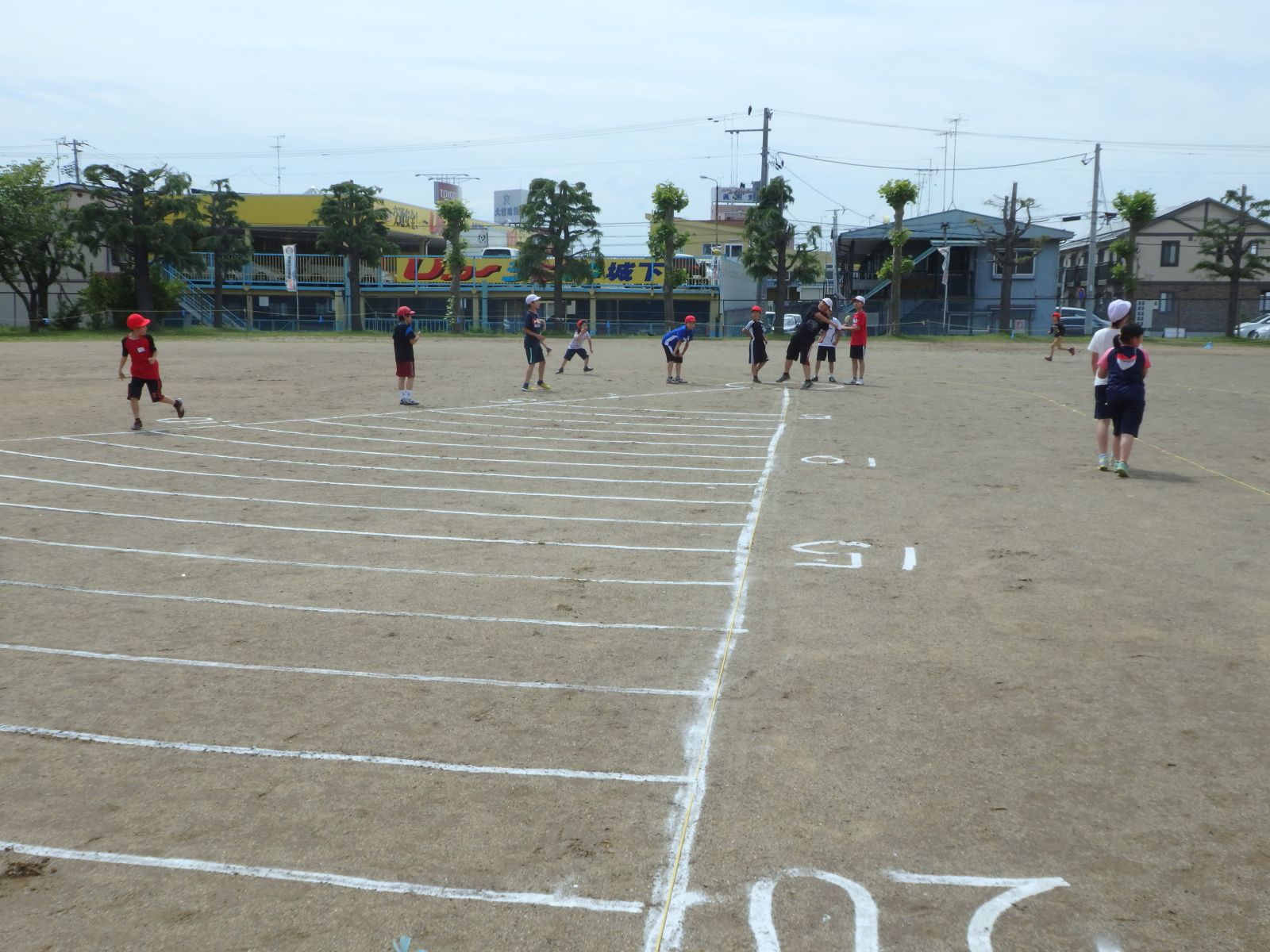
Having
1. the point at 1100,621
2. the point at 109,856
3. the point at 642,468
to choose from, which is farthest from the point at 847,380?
the point at 109,856

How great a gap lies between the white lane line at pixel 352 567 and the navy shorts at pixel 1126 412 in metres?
5.97

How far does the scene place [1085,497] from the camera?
10320mm

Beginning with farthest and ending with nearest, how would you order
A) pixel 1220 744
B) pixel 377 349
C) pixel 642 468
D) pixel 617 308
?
pixel 617 308 < pixel 377 349 < pixel 642 468 < pixel 1220 744

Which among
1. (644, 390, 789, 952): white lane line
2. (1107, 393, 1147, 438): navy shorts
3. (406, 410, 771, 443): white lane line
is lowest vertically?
(644, 390, 789, 952): white lane line

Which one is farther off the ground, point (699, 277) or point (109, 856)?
point (699, 277)

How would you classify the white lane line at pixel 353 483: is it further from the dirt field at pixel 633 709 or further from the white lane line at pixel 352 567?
the white lane line at pixel 352 567

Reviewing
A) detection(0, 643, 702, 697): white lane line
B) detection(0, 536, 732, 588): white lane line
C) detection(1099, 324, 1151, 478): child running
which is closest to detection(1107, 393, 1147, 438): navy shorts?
detection(1099, 324, 1151, 478): child running

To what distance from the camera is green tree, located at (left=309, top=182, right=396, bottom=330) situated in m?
56.8

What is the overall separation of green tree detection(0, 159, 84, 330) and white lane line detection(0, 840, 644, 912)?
158ft

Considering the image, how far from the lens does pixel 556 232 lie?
194ft

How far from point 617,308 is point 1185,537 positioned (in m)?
56.7

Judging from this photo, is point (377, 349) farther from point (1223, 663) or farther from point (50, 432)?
point (1223, 663)

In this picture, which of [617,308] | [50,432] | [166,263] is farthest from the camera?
[617,308]

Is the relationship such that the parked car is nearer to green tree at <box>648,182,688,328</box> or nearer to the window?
the window
